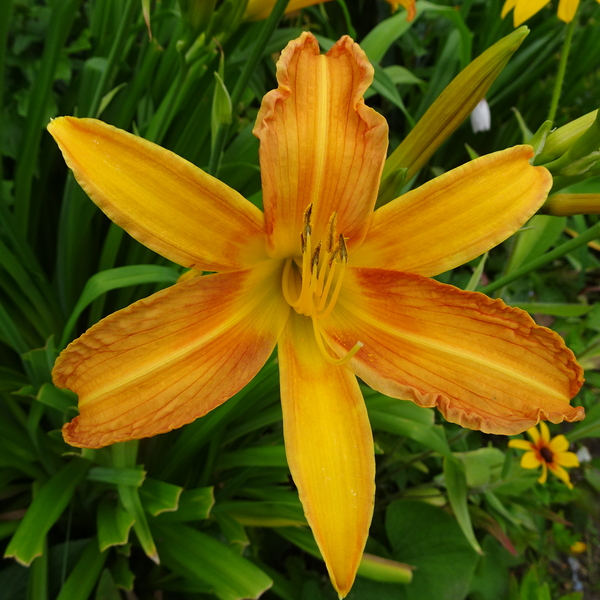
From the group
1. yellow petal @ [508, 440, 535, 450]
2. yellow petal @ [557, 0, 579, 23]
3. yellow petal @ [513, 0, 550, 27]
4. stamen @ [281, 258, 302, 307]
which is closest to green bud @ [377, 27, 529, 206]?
stamen @ [281, 258, 302, 307]

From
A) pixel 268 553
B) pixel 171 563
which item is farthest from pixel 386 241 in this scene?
pixel 268 553

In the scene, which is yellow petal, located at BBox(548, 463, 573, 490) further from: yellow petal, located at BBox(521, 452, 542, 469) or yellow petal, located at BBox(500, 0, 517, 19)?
yellow petal, located at BBox(500, 0, 517, 19)

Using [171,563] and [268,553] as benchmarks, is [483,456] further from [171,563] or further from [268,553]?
[171,563]

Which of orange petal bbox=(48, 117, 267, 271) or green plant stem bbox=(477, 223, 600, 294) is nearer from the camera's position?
orange petal bbox=(48, 117, 267, 271)

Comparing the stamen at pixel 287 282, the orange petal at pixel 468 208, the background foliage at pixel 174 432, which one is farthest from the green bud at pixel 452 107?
the background foliage at pixel 174 432

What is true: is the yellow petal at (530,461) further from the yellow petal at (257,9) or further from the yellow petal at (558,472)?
the yellow petal at (257,9)
